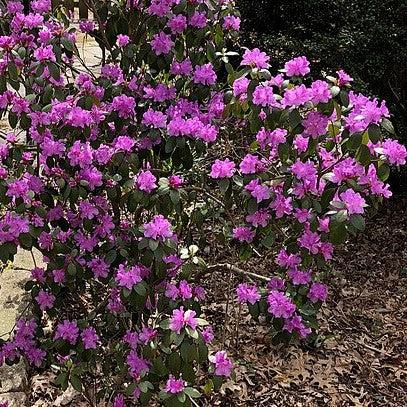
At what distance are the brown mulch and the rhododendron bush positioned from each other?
65 cm

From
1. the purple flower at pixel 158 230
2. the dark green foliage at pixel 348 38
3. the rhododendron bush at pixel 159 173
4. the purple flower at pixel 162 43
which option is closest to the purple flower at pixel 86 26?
the rhododendron bush at pixel 159 173

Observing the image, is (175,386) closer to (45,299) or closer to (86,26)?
(45,299)

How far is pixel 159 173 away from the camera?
2.15 m

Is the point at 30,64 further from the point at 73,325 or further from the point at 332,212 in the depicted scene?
the point at 332,212

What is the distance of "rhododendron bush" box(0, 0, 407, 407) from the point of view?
1793 millimetres

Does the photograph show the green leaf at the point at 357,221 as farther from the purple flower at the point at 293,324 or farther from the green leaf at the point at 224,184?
the purple flower at the point at 293,324

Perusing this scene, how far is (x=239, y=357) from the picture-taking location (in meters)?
3.01

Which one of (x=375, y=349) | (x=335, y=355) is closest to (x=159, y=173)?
(x=335, y=355)

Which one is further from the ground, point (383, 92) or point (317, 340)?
point (383, 92)

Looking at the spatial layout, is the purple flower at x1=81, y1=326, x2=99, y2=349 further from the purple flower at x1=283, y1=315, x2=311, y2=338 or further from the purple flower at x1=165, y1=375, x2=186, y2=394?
the purple flower at x1=283, y1=315, x2=311, y2=338

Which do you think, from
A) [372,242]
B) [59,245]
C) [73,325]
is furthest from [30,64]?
[372,242]

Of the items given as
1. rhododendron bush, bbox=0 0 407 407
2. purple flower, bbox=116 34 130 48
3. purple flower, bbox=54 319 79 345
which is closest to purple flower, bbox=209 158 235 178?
rhododendron bush, bbox=0 0 407 407

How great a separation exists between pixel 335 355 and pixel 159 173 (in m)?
1.47

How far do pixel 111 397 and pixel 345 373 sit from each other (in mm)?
1161
